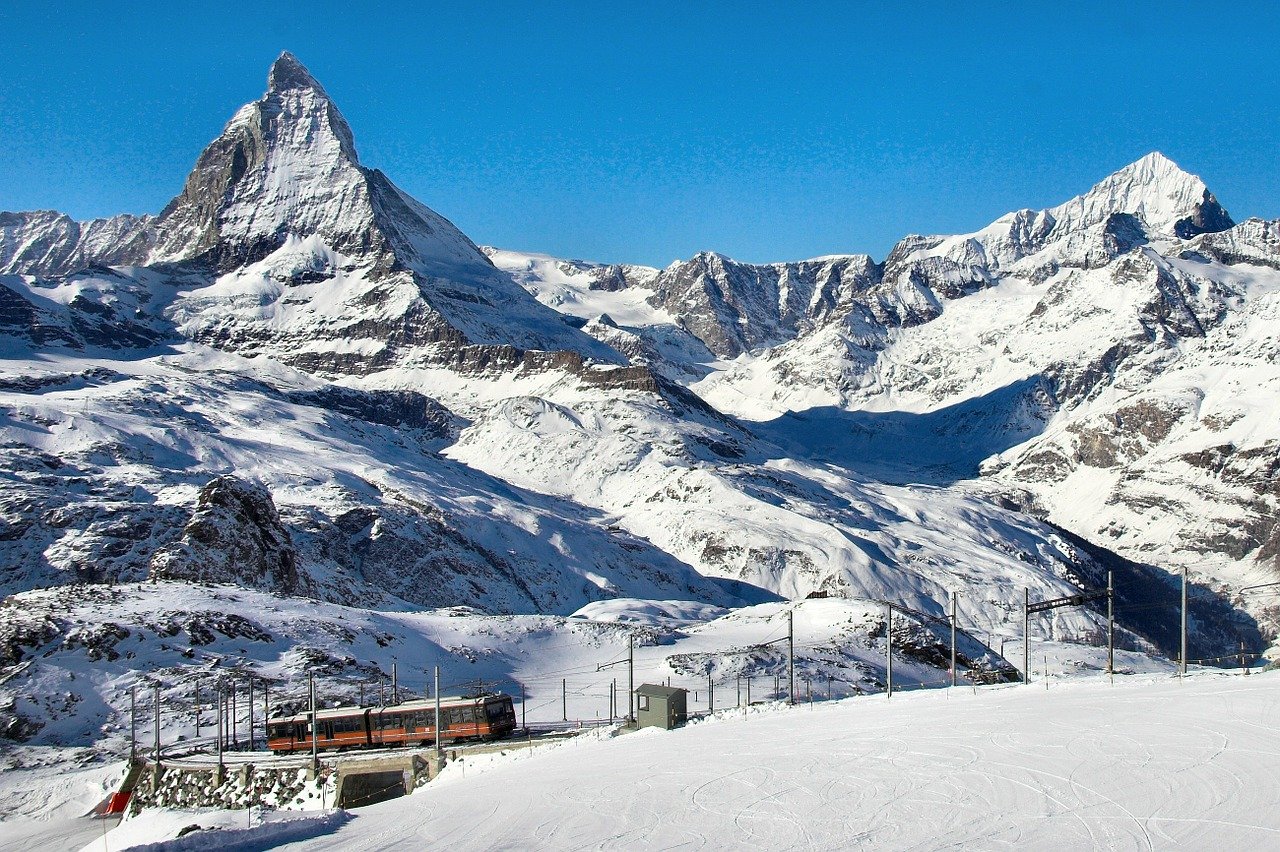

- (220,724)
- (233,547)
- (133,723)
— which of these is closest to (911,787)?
(220,724)

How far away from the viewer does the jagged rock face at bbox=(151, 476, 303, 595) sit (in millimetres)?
131375

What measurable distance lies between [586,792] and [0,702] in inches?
2178

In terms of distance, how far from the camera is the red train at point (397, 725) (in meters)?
72.9

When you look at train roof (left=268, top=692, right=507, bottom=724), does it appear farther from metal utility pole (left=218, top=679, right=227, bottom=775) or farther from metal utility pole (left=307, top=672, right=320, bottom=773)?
metal utility pole (left=218, top=679, right=227, bottom=775)

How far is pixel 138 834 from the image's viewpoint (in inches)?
2153

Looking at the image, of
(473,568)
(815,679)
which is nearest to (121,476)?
(473,568)

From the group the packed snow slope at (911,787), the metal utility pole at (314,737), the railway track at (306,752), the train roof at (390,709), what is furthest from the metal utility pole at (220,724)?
the packed snow slope at (911,787)

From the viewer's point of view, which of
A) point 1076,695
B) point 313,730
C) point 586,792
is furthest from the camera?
point 313,730

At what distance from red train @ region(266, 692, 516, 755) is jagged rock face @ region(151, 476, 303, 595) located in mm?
55494

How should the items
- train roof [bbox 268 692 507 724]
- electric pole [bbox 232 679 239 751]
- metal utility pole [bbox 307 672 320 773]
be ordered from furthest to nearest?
electric pole [bbox 232 679 239 751], train roof [bbox 268 692 507 724], metal utility pole [bbox 307 672 320 773]

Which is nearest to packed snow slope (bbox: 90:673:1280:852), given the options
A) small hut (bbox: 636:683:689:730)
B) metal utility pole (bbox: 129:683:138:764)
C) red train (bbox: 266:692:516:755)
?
small hut (bbox: 636:683:689:730)

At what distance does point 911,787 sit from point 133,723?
55.6m

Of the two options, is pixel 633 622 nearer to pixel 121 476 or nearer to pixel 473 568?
pixel 473 568

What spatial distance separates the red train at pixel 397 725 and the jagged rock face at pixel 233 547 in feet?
182
